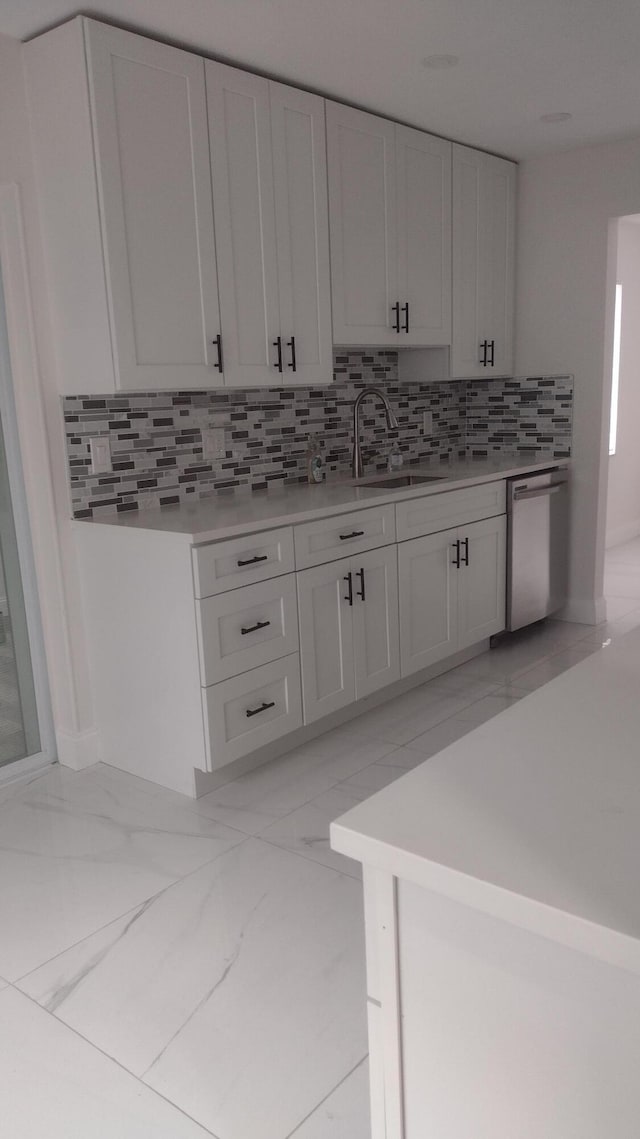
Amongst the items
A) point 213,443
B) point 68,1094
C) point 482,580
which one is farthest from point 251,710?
point 482,580

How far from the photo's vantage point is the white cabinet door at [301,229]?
127 inches

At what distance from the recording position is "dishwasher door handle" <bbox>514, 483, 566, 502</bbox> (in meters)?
4.24

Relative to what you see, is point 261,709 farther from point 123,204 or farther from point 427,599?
point 123,204

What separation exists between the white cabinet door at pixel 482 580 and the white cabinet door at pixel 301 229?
1.06 meters

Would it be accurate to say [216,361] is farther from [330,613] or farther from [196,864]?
[196,864]

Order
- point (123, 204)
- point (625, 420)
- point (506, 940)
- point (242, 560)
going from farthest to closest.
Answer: point (625, 420), point (242, 560), point (123, 204), point (506, 940)

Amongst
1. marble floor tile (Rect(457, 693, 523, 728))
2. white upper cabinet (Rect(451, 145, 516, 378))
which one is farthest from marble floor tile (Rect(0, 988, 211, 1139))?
white upper cabinet (Rect(451, 145, 516, 378))

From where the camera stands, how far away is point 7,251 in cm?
285

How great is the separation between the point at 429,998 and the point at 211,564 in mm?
1908

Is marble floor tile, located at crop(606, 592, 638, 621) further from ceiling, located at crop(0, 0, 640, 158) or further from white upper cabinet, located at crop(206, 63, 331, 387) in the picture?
ceiling, located at crop(0, 0, 640, 158)

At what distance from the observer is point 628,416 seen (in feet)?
22.8

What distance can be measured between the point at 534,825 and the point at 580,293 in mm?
4108

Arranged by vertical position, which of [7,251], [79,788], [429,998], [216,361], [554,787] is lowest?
[79,788]

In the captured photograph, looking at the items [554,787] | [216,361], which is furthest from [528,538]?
[554,787]
